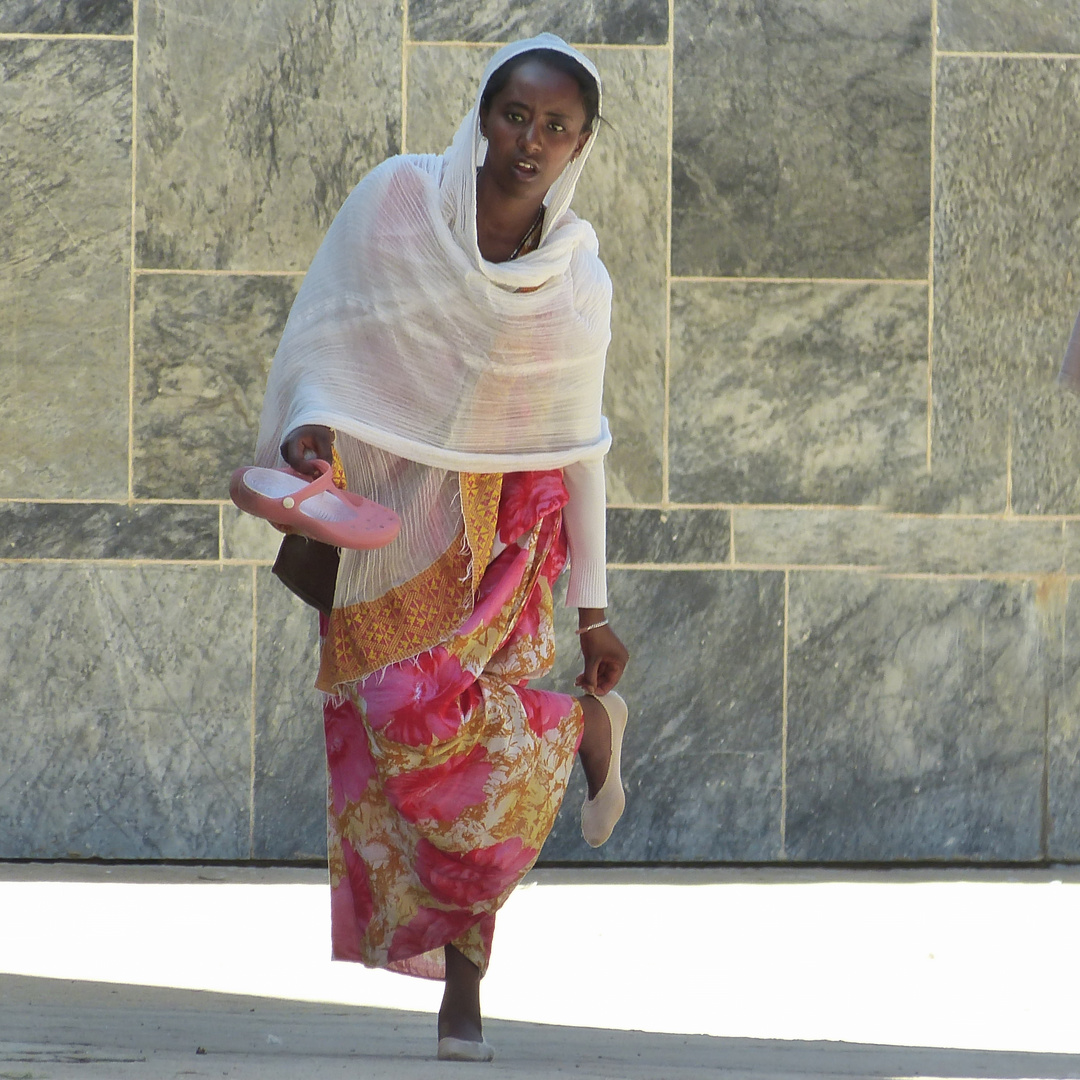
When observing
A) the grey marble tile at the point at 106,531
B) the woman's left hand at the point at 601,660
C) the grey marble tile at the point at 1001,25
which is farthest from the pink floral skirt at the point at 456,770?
the grey marble tile at the point at 1001,25

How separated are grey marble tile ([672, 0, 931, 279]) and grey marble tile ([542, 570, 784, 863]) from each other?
1076 millimetres

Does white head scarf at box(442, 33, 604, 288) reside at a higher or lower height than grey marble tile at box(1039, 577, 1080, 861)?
higher

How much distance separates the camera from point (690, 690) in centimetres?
562

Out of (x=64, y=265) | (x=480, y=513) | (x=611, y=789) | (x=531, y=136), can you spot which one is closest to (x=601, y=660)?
(x=611, y=789)

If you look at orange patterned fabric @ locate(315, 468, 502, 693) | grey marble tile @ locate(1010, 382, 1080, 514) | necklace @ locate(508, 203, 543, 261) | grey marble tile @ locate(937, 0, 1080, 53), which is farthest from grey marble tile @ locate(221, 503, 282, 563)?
grey marble tile @ locate(937, 0, 1080, 53)

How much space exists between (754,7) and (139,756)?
125 inches

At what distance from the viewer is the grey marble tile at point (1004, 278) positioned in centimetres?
563

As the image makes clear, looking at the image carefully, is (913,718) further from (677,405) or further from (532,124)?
(532,124)

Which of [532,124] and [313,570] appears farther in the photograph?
[313,570]

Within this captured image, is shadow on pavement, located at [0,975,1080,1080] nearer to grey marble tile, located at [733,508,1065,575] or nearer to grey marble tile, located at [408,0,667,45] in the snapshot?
grey marble tile, located at [733,508,1065,575]

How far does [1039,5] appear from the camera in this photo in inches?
222

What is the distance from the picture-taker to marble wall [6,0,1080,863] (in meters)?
5.47

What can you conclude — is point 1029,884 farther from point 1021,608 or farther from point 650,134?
point 650,134

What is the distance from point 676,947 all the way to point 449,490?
5.75 feet
